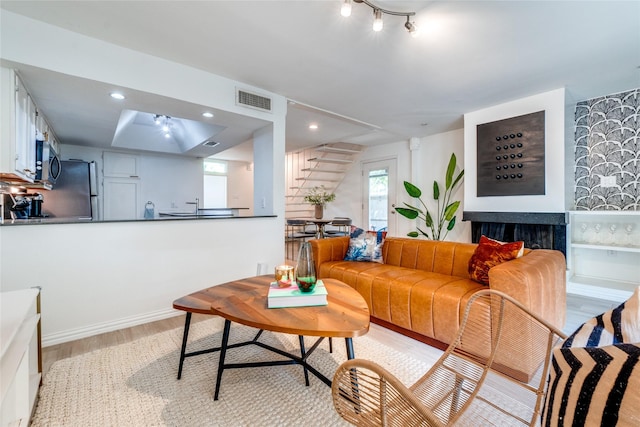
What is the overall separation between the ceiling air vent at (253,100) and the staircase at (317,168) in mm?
2851

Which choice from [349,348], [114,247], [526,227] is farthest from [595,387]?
[526,227]

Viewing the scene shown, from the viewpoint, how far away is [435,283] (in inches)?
83.7

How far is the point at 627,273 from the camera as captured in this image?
333 cm

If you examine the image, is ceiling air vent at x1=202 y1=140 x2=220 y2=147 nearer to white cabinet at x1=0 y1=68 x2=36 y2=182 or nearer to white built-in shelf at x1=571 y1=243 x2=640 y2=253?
white cabinet at x1=0 y1=68 x2=36 y2=182

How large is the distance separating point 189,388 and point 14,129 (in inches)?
90.5

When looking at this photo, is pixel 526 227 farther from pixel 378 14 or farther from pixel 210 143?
pixel 210 143

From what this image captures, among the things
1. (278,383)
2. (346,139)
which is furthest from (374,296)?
(346,139)

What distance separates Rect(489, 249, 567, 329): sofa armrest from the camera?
5.31ft

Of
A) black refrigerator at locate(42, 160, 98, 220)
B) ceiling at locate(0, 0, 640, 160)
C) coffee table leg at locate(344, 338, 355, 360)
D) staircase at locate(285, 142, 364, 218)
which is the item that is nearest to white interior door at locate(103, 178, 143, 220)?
black refrigerator at locate(42, 160, 98, 220)

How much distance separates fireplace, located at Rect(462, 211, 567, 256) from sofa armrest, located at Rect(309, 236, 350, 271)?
82.8 inches

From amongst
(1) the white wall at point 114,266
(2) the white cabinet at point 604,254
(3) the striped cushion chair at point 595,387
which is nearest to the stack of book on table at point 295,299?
(3) the striped cushion chair at point 595,387

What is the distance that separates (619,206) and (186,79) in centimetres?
511

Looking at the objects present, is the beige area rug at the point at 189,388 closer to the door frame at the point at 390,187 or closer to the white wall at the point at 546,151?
the white wall at the point at 546,151

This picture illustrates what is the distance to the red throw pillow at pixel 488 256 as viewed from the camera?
199 cm
